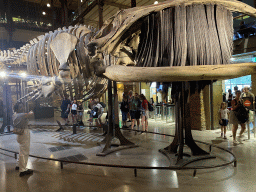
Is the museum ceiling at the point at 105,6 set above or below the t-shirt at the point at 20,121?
above

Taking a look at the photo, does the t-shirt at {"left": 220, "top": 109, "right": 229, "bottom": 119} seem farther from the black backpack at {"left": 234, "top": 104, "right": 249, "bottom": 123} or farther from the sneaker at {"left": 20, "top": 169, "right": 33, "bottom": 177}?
the sneaker at {"left": 20, "top": 169, "right": 33, "bottom": 177}

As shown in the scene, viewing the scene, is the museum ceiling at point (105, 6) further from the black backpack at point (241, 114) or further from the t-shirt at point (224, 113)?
the black backpack at point (241, 114)

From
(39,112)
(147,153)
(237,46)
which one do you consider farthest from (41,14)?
(147,153)

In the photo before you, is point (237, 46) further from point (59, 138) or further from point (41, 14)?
point (41, 14)

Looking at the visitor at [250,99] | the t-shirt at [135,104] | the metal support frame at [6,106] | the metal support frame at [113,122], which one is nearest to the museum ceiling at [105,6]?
the t-shirt at [135,104]

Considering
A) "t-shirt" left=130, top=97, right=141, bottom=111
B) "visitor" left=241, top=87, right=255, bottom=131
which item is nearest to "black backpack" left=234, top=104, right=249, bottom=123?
"visitor" left=241, top=87, right=255, bottom=131

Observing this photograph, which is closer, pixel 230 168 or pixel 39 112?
pixel 230 168

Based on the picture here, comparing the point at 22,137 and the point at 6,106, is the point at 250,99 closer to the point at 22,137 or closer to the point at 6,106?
the point at 22,137

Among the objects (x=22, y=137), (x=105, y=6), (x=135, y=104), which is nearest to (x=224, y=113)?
(x=135, y=104)

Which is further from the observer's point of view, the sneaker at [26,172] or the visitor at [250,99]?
the visitor at [250,99]

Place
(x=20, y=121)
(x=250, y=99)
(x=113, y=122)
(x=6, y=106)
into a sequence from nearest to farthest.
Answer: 1. (x=20, y=121)
2. (x=113, y=122)
3. (x=250, y=99)
4. (x=6, y=106)

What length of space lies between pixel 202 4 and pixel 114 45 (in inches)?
50.6

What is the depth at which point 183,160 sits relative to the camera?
4.15 m

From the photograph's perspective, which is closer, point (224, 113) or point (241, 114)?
point (241, 114)
